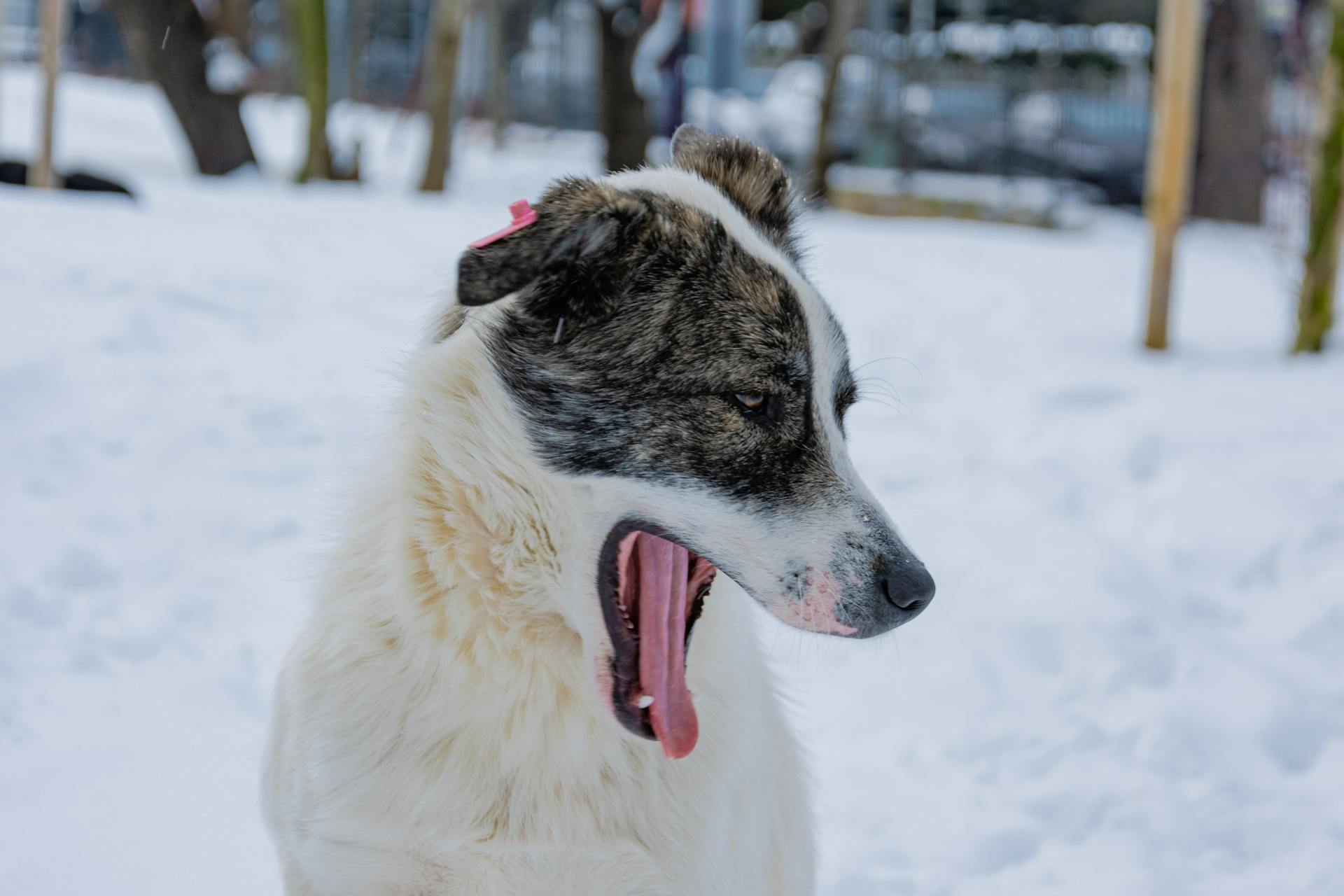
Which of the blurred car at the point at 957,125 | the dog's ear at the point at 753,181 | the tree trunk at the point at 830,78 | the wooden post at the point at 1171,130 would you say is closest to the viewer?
the dog's ear at the point at 753,181

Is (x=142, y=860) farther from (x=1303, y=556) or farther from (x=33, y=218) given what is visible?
(x=33, y=218)

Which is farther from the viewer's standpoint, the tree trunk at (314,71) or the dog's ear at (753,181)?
the tree trunk at (314,71)

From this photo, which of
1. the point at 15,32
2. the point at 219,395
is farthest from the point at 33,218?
the point at 15,32

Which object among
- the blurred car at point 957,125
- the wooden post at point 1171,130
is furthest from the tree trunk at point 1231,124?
the wooden post at point 1171,130

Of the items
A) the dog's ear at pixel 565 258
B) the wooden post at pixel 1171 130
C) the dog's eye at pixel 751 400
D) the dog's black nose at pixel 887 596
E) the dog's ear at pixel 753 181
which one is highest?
the wooden post at pixel 1171 130

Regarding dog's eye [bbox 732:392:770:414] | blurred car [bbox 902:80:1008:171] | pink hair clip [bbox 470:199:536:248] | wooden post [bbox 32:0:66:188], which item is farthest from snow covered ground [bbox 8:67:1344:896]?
blurred car [bbox 902:80:1008:171]

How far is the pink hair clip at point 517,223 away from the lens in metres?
2.01

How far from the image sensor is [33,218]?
745 centimetres

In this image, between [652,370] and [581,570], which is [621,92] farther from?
[581,570]

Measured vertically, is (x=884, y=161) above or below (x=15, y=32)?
below

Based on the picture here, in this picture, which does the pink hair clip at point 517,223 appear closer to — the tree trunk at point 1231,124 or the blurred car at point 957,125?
the tree trunk at point 1231,124

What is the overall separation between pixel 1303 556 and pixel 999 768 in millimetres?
1638

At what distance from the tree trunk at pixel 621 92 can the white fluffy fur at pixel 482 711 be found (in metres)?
11.6

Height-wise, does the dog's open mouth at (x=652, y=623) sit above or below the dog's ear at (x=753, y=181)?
below
